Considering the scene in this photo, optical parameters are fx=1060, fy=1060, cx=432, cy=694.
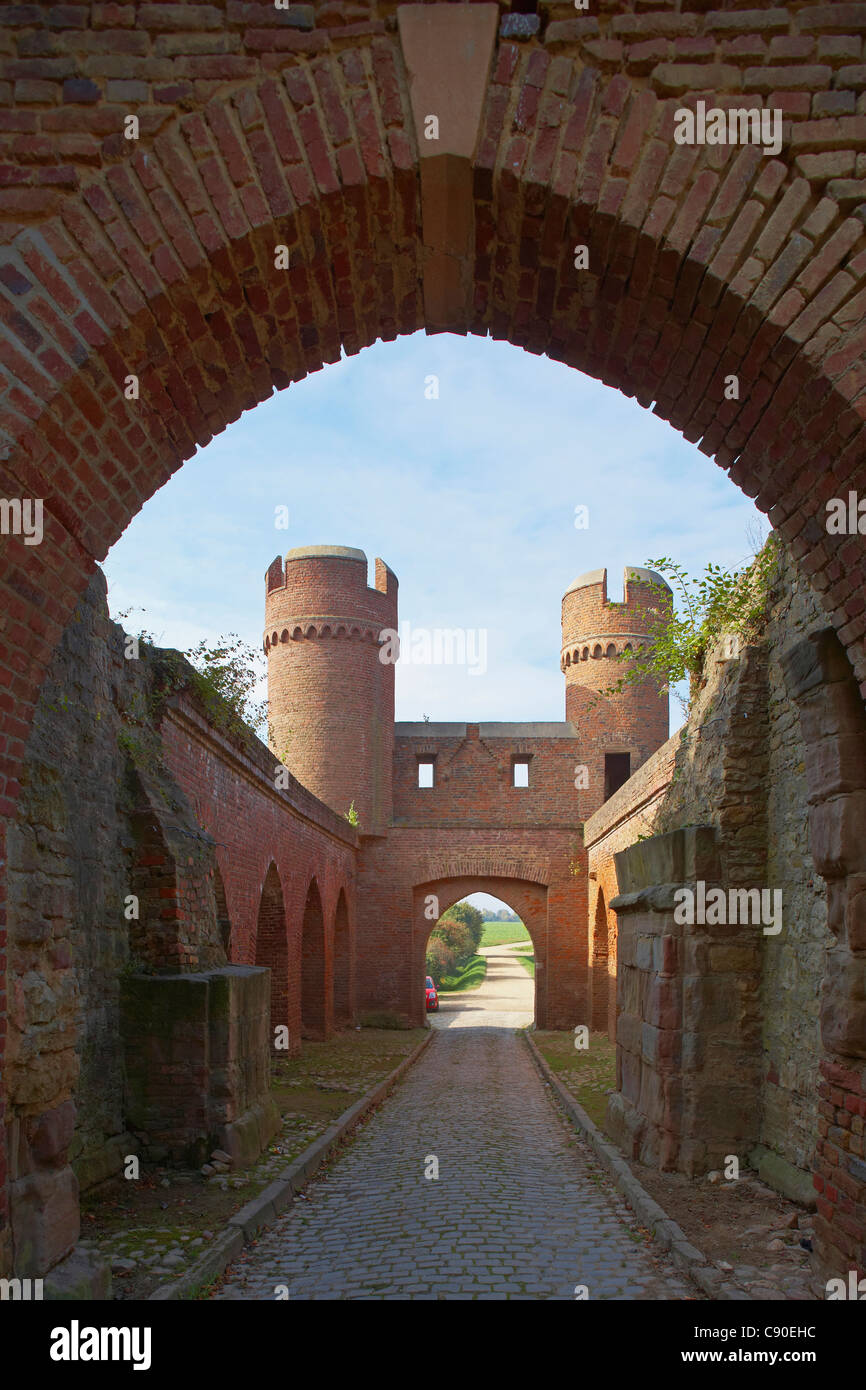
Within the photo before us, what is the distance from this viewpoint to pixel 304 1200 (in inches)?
297

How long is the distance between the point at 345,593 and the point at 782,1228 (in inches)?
819

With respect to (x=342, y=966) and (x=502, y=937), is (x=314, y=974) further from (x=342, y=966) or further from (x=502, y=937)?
(x=502, y=937)

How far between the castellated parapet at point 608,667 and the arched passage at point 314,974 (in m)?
9.46

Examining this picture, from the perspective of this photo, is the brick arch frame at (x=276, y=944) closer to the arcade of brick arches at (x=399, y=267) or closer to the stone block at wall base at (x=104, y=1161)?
the stone block at wall base at (x=104, y=1161)

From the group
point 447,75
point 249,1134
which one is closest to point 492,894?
point 249,1134

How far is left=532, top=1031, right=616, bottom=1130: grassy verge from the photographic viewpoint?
11945mm

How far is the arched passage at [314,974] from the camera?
20219 mm

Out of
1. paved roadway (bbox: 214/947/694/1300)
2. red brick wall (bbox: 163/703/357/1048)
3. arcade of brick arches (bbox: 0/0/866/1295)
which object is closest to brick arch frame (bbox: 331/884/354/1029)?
red brick wall (bbox: 163/703/357/1048)

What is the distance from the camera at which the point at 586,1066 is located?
627 inches

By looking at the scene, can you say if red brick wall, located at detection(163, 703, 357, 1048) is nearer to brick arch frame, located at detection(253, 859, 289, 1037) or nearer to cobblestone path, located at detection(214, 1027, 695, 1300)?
brick arch frame, located at detection(253, 859, 289, 1037)

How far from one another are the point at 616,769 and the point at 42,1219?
2469 centimetres

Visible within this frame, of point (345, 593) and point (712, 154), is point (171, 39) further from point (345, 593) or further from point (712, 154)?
point (345, 593)

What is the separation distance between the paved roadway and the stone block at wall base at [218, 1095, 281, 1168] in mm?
536

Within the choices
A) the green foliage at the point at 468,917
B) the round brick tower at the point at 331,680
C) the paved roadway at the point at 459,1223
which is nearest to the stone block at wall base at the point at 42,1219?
the paved roadway at the point at 459,1223
